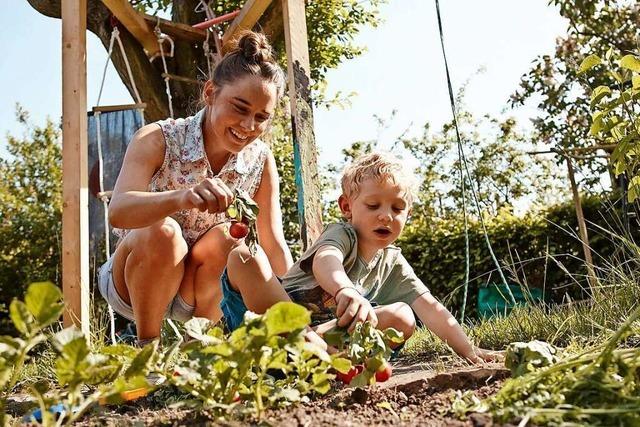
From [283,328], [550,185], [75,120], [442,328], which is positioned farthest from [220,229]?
[550,185]

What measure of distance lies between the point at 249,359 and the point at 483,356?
1.13m

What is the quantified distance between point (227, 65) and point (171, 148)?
0.36 meters

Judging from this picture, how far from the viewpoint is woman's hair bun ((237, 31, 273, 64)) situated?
2350mm

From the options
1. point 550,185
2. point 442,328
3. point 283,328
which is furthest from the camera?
point 550,185

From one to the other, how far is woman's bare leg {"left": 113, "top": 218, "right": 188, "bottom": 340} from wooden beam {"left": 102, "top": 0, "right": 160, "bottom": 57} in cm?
189

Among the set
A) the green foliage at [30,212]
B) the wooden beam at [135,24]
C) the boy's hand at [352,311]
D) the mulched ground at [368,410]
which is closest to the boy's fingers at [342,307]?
the boy's hand at [352,311]

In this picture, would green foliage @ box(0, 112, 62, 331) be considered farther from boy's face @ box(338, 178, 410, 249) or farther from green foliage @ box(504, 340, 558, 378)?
green foliage @ box(504, 340, 558, 378)

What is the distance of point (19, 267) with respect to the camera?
7.79 metres

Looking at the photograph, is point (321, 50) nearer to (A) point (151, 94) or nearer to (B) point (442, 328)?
(A) point (151, 94)

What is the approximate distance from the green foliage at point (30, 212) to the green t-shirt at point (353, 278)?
404 cm

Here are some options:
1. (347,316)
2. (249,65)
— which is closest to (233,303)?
(347,316)

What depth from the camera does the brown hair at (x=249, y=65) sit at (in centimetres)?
228

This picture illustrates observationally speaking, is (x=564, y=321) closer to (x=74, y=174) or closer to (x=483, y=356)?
(x=483, y=356)

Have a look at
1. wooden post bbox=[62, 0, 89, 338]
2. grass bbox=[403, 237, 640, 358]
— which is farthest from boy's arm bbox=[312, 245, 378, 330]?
wooden post bbox=[62, 0, 89, 338]
